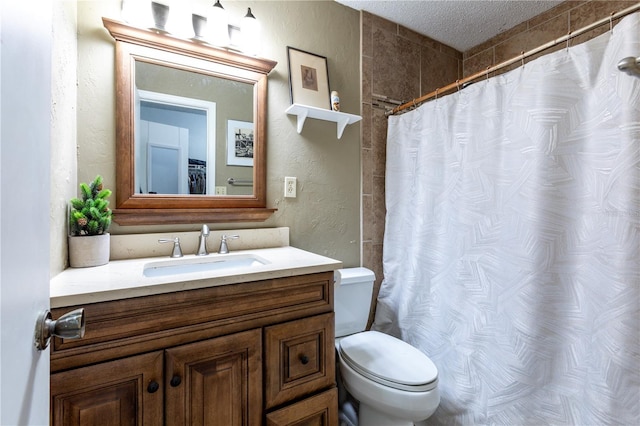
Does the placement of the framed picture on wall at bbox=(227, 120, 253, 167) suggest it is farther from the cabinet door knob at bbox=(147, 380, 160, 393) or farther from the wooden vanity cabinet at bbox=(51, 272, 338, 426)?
the cabinet door knob at bbox=(147, 380, 160, 393)

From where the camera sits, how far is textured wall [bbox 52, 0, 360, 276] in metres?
1.20

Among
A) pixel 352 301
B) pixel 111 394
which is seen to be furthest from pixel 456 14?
pixel 111 394

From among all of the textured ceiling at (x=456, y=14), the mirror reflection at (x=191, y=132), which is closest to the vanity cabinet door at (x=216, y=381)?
the mirror reflection at (x=191, y=132)

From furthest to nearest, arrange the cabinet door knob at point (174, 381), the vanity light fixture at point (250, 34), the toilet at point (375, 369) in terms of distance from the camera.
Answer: the vanity light fixture at point (250, 34) → the toilet at point (375, 369) → the cabinet door knob at point (174, 381)

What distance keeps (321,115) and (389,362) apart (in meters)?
1.30

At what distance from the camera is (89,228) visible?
3.50 ft

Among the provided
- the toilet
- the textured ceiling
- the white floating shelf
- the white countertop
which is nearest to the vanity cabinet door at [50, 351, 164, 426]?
the white countertop

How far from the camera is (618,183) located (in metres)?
0.93

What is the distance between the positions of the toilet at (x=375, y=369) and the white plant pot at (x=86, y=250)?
0.92m

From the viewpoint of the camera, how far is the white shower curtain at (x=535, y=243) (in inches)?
36.6

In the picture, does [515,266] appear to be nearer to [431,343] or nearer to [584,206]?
[584,206]

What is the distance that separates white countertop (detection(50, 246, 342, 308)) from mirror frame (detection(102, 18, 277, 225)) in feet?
0.78

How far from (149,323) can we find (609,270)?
4.78 ft

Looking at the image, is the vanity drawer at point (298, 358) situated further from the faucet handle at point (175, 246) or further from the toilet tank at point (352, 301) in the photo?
the faucet handle at point (175, 246)
